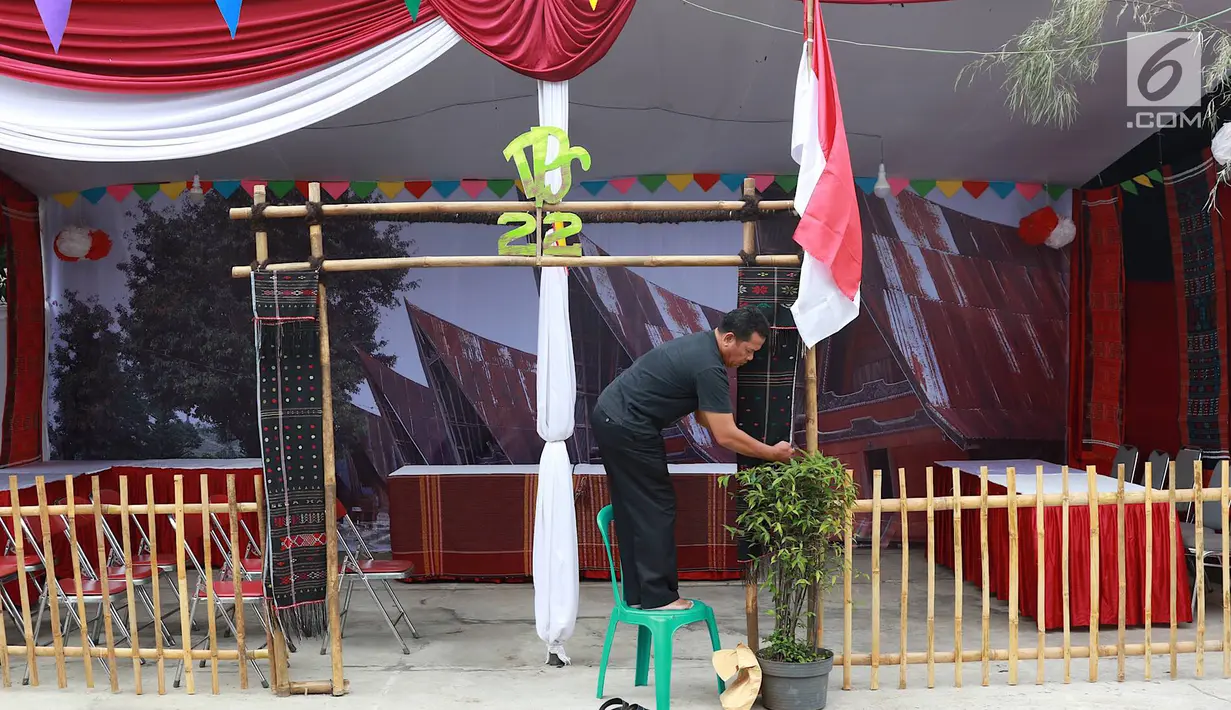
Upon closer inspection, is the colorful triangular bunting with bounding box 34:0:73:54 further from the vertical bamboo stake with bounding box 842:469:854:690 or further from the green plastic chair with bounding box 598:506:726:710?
the vertical bamboo stake with bounding box 842:469:854:690

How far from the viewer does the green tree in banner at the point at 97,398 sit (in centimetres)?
743

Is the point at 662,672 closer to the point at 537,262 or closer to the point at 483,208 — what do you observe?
the point at 537,262

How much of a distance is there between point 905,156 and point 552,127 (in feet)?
11.8

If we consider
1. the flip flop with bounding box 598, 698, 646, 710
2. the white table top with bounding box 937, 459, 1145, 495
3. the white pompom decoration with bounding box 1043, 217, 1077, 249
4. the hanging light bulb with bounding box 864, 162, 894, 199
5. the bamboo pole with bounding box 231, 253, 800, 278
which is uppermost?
the hanging light bulb with bounding box 864, 162, 894, 199

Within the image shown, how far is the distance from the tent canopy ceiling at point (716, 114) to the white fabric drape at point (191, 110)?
38.3 inches

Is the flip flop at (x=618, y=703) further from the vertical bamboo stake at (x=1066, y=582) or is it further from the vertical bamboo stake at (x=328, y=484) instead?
the vertical bamboo stake at (x=1066, y=582)

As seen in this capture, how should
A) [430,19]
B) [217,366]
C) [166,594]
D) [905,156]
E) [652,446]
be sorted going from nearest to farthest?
[652,446]
[430,19]
[166,594]
[905,156]
[217,366]

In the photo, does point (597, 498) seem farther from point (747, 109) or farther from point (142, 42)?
point (142, 42)

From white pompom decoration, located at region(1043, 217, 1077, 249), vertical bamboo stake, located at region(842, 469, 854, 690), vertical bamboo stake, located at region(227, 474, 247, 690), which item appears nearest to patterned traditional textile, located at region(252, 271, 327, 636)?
vertical bamboo stake, located at region(227, 474, 247, 690)

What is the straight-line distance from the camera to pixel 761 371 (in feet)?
14.5

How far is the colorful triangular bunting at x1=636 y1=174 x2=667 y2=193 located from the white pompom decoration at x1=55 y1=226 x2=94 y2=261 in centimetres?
410

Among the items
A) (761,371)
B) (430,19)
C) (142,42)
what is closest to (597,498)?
(761,371)

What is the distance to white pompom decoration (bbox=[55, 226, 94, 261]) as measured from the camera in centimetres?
713

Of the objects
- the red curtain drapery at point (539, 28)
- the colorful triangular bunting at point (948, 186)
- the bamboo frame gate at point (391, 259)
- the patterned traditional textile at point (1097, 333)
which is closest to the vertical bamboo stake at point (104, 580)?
the bamboo frame gate at point (391, 259)
